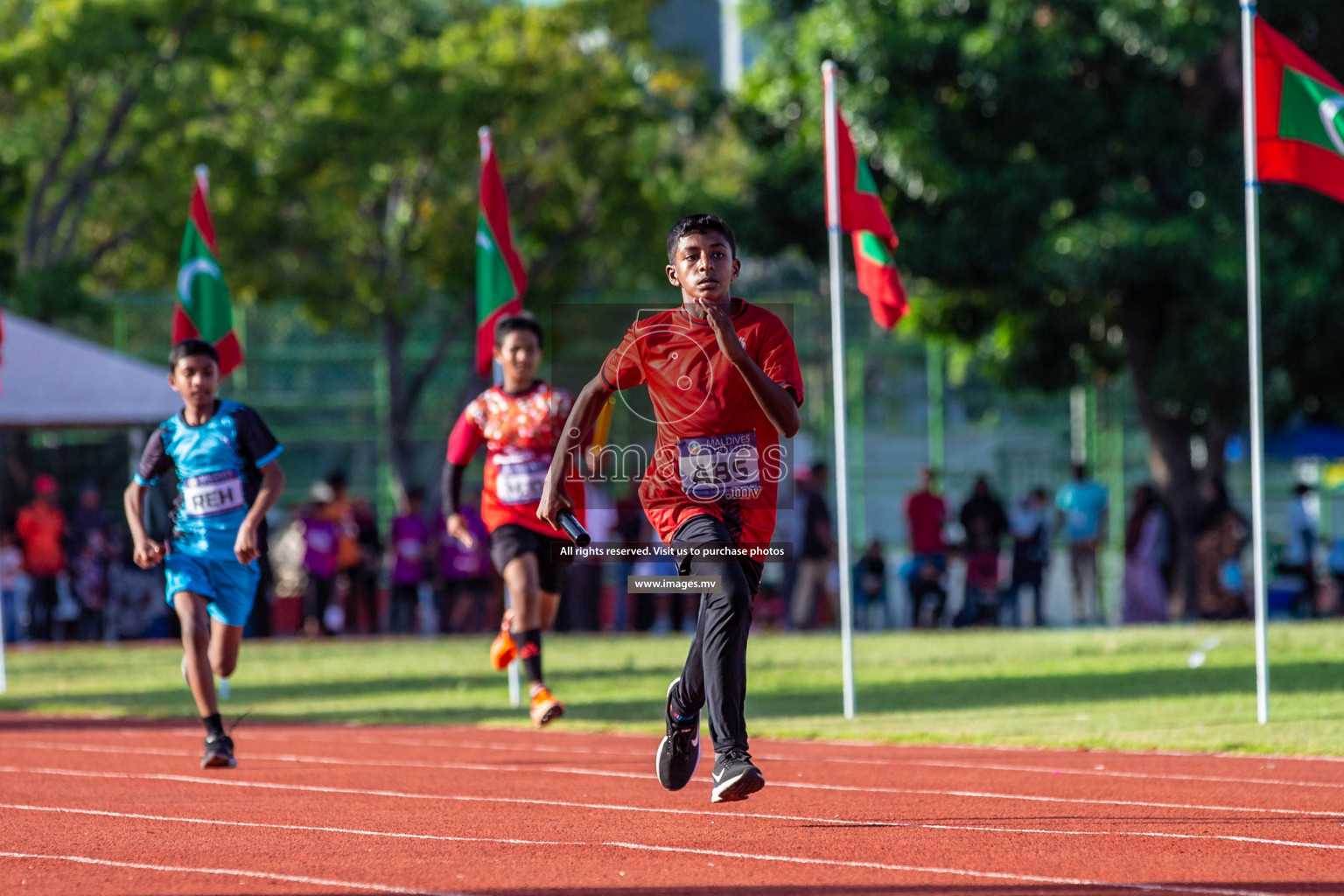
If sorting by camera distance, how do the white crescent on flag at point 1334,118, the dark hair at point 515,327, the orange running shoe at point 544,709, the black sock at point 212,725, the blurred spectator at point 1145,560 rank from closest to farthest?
the black sock at point 212,725 → the orange running shoe at point 544,709 → the dark hair at point 515,327 → the white crescent on flag at point 1334,118 → the blurred spectator at point 1145,560

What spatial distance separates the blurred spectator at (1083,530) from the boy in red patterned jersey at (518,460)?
12497 millimetres

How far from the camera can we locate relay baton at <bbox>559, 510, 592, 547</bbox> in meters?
5.95

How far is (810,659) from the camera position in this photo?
51.3 ft

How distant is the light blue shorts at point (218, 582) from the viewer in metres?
8.71

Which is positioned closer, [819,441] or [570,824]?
[570,824]

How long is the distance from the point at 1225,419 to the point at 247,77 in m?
15.3

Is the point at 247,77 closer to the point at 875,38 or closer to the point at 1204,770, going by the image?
the point at 875,38

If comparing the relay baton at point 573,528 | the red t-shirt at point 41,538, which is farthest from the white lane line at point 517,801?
the red t-shirt at point 41,538

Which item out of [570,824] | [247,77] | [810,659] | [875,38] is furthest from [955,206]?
[570,824]

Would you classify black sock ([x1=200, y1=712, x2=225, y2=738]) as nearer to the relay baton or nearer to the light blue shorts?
the light blue shorts

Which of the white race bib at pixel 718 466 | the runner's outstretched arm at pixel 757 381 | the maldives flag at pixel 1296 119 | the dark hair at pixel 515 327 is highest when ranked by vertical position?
the maldives flag at pixel 1296 119

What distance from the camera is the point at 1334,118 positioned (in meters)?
10.3

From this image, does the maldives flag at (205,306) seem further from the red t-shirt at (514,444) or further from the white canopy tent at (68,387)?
the white canopy tent at (68,387)

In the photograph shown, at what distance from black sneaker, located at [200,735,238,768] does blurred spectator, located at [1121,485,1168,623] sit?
14724 millimetres
